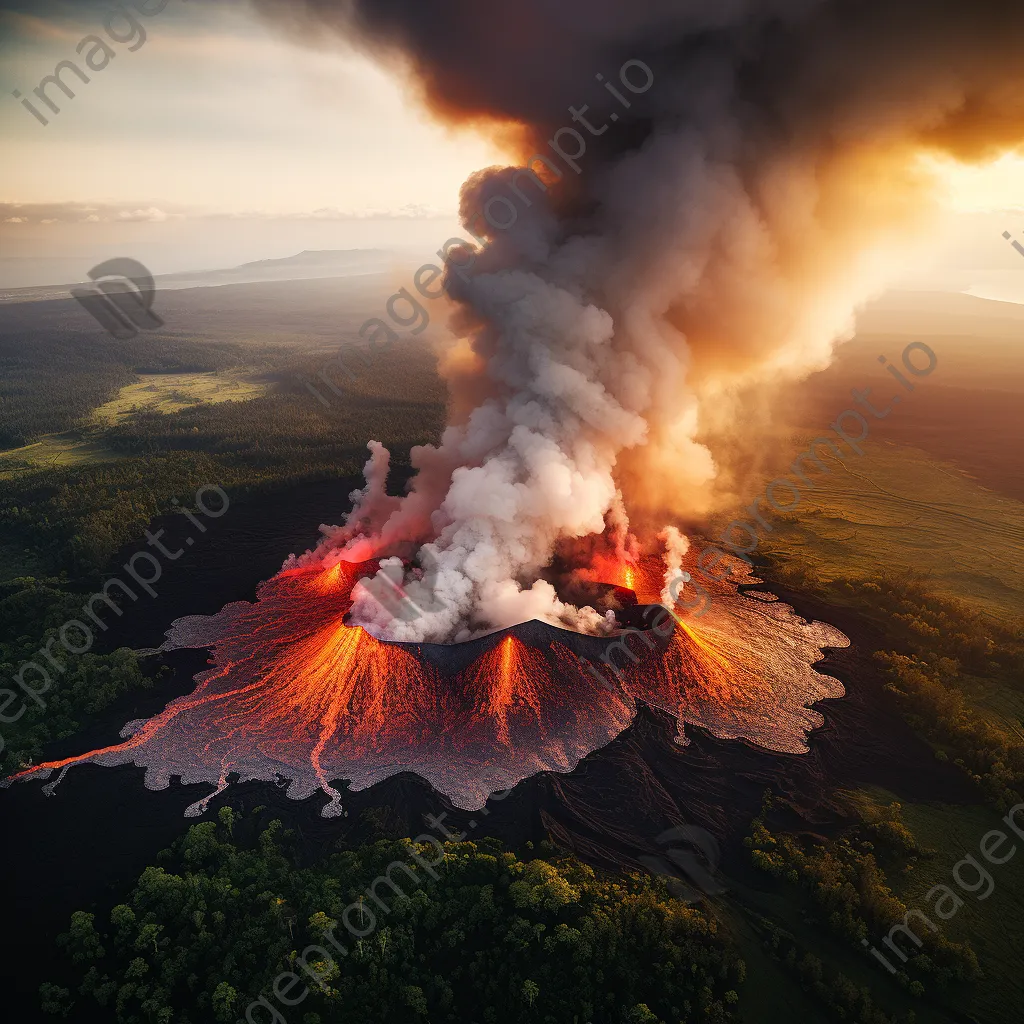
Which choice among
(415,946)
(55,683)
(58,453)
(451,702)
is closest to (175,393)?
(58,453)

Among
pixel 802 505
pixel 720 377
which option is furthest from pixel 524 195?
pixel 802 505

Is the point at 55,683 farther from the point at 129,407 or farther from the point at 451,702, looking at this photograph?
the point at 129,407

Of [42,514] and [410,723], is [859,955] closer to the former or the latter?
[410,723]

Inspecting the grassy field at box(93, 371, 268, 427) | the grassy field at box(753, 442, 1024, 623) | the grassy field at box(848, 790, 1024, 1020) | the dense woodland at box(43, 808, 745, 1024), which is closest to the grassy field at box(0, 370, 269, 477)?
the grassy field at box(93, 371, 268, 427)

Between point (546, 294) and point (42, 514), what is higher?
point (546, 294)

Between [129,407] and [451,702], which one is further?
[129,407]

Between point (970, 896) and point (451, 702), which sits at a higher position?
point (970, 896)

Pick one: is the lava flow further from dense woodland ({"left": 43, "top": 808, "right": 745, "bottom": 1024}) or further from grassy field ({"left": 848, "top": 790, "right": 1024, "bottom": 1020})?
grassy field ({"left": 848, "top": 790, "right": 1024, "bottom": 1020})

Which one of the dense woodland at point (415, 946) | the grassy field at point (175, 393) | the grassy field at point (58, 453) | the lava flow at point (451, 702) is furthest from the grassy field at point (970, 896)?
the grassy field at point (175, 393)
